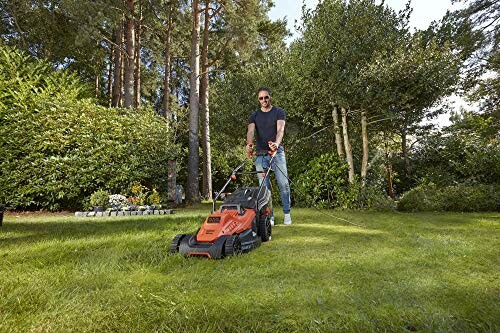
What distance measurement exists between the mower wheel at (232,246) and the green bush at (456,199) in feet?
22.1

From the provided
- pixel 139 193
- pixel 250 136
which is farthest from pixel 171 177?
pixel 250 136

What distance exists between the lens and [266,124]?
4.64 metres

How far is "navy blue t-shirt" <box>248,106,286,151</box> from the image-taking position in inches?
181

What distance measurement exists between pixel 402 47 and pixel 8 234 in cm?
855

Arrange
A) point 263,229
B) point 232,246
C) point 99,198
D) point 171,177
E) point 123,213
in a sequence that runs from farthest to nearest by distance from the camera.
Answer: point 171,177, point 99,198, point 123,213, point 263,229, point 232,246

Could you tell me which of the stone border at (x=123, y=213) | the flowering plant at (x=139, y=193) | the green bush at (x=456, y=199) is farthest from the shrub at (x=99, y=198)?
the green bush at (x=456, y=199)

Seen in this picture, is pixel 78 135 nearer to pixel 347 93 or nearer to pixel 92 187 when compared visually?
pixel 92 187

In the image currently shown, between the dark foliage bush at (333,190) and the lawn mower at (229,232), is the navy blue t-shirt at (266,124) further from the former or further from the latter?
the dark foliage bush at (333,190)

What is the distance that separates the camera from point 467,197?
782 centimetres

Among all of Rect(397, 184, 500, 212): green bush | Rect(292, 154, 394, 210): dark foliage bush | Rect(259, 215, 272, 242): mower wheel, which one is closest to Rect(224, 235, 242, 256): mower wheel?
Rect(259, 215, 272, 242): mower wheel

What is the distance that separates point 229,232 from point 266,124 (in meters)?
2.08

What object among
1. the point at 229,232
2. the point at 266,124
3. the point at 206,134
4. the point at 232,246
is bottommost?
the point at 232,246

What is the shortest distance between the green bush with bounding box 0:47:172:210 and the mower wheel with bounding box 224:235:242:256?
6.03m

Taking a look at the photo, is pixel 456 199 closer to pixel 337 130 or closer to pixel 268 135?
pixel 337 130
